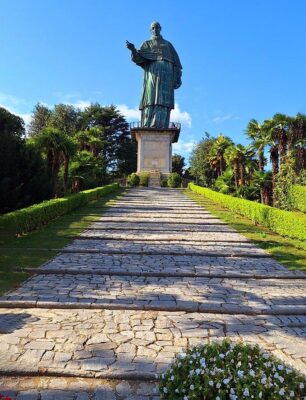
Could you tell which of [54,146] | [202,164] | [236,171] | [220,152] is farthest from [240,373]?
[202,164]

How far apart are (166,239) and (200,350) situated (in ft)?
31.6

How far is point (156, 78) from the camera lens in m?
49.8

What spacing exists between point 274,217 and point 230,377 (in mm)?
13628

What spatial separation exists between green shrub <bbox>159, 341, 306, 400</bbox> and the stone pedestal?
45796 mm

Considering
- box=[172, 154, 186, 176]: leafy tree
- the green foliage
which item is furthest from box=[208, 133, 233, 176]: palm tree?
box=[172, 154, 186, 176]: leafy tree

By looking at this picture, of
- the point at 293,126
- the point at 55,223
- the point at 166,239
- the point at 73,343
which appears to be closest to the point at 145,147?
the point at 293,126

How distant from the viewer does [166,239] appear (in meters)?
12.9

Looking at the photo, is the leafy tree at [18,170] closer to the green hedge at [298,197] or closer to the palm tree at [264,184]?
the green hedge at [298,197]

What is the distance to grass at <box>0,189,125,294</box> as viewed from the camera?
8.25m

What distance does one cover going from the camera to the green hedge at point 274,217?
13327 mm

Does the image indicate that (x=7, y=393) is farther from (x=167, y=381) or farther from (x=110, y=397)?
(x=167, y=381)

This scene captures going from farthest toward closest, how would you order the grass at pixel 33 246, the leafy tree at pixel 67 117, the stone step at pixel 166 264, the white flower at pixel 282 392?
the leafy tree at pixel 67 117, the stone step at pixel 166 264, the grass at pixel 33 246, the white flower at pixel 282 392

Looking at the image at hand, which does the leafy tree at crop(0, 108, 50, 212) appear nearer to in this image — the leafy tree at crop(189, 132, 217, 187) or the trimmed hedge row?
the trimmed hedge row

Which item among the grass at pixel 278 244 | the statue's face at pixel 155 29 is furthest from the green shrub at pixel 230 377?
the statue's face at pixel 155 29
